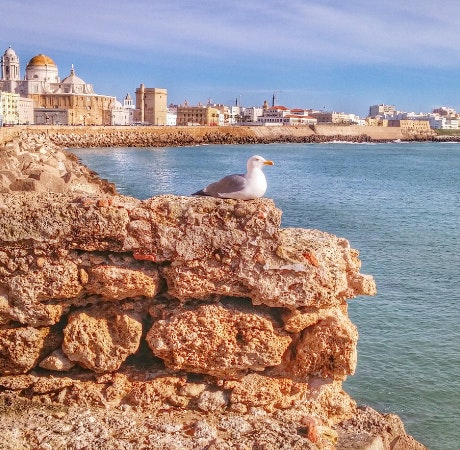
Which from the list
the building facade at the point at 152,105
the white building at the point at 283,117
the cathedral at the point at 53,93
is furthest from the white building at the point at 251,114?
the cathedral at the point at 53,93

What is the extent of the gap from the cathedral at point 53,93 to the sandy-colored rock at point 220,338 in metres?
116

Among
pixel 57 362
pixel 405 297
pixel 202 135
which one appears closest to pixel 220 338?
pixel 57 362

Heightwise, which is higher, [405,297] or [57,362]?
[57,362]

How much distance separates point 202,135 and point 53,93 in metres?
28.9

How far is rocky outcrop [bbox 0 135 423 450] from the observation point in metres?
5.88

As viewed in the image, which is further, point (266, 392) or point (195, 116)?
point (195, 116)

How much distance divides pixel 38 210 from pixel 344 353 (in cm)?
316

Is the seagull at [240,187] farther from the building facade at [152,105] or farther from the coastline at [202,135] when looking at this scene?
the building facade at [152,105]

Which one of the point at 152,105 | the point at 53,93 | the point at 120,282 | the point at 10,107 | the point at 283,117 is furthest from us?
the point at 283,117

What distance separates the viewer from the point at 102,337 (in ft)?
20.1

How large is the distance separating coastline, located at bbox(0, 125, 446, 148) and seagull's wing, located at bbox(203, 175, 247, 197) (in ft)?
151

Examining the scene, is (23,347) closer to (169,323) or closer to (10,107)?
(169,323)

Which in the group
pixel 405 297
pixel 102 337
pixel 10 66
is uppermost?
pixel 10 66

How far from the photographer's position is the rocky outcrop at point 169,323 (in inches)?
231
